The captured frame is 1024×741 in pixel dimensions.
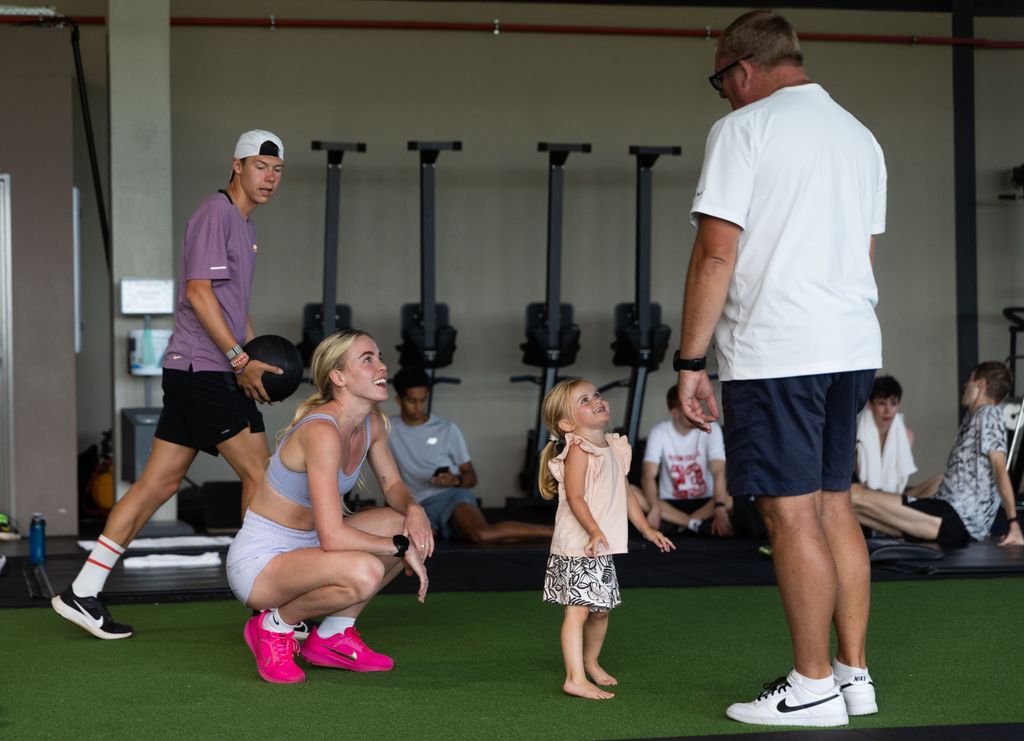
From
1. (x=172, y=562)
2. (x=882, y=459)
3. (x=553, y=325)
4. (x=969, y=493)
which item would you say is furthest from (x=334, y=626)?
(x=553, y=325)

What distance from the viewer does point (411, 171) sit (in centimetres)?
857

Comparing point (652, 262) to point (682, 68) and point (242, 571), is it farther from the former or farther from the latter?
point (242, 571)

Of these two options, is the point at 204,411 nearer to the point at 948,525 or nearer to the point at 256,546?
the point at 256,546

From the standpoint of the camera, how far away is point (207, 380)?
390 centimetres

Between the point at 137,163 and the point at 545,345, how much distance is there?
2.66 m

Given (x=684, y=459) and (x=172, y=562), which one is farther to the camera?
(x=684, y=459)

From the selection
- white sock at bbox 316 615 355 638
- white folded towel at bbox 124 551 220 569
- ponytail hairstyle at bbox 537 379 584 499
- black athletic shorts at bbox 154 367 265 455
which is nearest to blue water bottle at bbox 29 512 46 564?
white folded towel at bbox 124 551 220 569

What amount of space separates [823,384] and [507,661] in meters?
1.23

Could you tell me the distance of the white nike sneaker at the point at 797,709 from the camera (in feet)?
8.82

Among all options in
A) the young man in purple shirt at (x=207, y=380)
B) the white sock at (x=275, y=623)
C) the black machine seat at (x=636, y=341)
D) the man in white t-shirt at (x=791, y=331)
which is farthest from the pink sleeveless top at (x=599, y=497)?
the black machine seat at (x=636, y=341)

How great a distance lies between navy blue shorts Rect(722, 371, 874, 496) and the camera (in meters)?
2.72

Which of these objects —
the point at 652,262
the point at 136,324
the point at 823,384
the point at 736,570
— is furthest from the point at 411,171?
the point at 823,384

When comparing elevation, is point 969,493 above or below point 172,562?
above

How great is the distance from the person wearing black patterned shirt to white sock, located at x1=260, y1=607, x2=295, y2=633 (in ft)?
11.9
